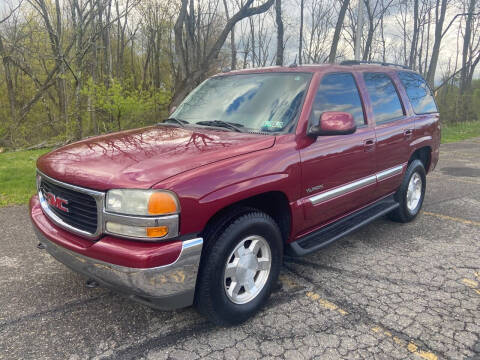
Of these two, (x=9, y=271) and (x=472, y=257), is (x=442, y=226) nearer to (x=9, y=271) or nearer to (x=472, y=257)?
(x=472, y=257)

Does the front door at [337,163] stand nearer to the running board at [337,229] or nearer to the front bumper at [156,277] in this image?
the running board at [337,229]

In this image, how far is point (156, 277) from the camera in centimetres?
213

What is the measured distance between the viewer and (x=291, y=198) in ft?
9.61

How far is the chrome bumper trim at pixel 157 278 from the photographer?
214 cm

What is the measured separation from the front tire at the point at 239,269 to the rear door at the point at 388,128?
5.90 feet

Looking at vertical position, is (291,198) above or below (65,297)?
above

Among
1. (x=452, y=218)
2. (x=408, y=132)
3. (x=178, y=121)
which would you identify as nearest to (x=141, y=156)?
(x=178, y=121)

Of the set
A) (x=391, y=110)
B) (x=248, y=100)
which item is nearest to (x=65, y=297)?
(x=248, y=100)

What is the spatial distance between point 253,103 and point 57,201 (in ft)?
5.83

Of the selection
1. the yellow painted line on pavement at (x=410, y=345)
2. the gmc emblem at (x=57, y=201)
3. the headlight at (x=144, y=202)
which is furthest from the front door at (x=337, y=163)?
the gmc emblem at (x=57, y=201)

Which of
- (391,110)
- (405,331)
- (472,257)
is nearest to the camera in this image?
(405,331)

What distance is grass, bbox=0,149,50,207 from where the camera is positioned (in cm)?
575

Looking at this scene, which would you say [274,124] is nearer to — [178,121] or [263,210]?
[263,210]

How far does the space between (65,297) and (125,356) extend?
97 cm
